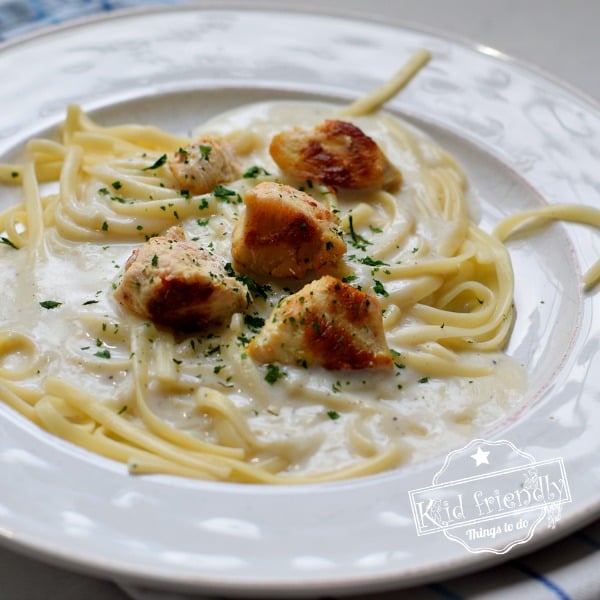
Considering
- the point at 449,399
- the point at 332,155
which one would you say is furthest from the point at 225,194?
the point at 449,399

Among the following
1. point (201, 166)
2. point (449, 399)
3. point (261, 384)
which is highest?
point (201, 166)

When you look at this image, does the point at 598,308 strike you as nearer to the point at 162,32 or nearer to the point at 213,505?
the point at 213,505

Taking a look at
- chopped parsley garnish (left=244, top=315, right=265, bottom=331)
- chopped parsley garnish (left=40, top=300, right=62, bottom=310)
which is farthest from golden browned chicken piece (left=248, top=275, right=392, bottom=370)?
chopped parsley garnish (left=40, top=300, right=62, bottom=310)

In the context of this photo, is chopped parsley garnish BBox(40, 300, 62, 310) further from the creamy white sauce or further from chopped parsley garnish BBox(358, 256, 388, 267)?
chopped parsley garnish BBox(358, 256, 388, 267)

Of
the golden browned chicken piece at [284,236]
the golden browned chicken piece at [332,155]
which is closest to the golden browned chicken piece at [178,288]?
the golden browned chicken piece at [284,236]

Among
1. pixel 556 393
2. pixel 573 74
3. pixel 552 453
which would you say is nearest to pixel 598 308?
pixel 556 393

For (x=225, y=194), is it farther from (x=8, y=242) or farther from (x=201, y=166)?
(x=8, y=242)
